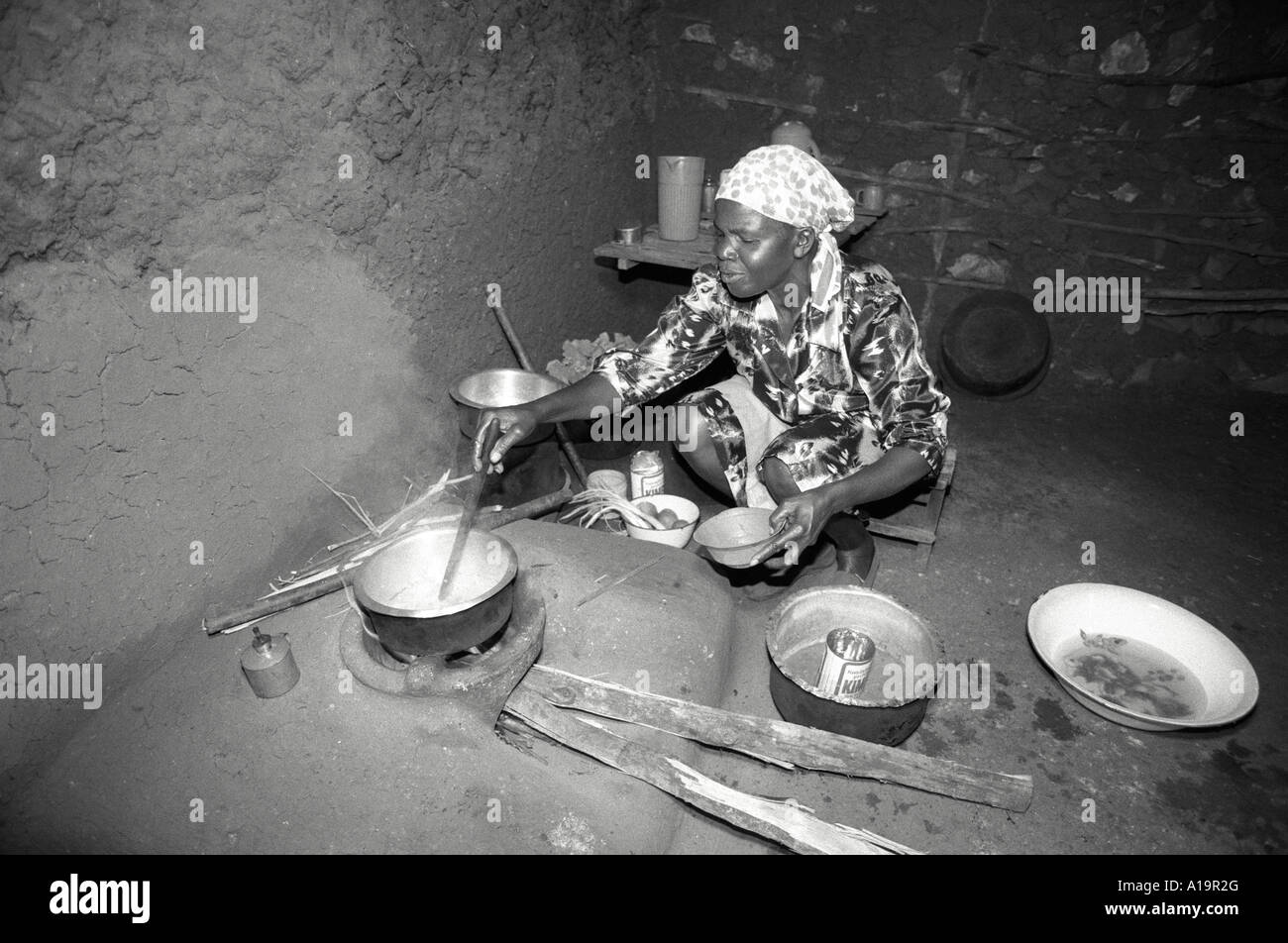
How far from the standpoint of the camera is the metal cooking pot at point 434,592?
186 cm

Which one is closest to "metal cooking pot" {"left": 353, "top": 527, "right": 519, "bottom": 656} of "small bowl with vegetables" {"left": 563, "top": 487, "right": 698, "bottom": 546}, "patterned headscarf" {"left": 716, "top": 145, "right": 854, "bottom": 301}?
"small bowl with vegetables" {"left": 563, "top": 487, "right": 698, "bottom": 546}

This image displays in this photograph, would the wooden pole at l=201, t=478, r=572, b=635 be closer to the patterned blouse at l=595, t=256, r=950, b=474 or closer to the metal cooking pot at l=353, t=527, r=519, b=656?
the metal cooking pot at l=353, t=527, r=519, b=656

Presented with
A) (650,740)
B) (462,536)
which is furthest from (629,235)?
(650,740)

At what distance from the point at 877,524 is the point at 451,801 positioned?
83.7 inches

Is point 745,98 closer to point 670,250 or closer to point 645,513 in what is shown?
point 670,250

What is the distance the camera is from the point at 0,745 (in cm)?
207

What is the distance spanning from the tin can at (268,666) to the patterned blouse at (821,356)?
153cm

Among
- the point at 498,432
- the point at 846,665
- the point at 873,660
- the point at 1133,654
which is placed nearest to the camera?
the point at 846,665

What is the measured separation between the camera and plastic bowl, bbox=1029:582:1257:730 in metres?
2.42

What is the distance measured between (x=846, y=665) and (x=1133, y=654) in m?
1.38

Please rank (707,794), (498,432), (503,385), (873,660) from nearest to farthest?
(707,794) → (873,660) → (498,432) → (503,385)

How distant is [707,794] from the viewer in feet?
6.25

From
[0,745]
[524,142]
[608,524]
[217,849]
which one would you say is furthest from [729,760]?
[524,142]

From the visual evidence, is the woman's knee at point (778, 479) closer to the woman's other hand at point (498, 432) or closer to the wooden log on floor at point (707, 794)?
the woman's other hand at point (498, 432)
